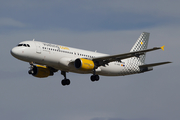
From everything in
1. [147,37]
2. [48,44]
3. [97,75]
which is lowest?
[97,75]

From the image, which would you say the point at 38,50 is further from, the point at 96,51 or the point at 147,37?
the point at 147,37

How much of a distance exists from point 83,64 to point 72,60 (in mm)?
2122

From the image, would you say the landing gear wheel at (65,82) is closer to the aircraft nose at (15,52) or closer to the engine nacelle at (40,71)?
the engine nacelle at (40,71)

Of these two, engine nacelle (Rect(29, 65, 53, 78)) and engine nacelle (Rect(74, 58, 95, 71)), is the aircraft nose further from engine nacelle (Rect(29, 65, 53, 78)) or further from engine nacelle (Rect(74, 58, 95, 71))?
engine nacelle (Rect(74, 58, 95, 71))

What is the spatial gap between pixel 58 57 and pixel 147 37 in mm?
23064

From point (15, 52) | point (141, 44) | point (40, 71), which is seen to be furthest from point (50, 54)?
point (141, 44)

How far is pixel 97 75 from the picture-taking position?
178 feet

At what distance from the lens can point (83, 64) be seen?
50.5 metres

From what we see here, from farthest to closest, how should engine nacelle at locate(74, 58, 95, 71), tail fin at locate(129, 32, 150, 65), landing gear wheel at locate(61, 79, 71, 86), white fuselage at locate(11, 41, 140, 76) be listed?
tail fin at locate(129, 32, 150, 65) < landing gear wheel at locate(61, 79, 71, 86) < engine nacelle at locate(74, 58, 95, 71) < white fuselage at locate(11, 41, 140, 76)

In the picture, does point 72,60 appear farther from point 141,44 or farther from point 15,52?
point 141,44

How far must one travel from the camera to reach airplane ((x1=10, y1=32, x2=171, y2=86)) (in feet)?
160

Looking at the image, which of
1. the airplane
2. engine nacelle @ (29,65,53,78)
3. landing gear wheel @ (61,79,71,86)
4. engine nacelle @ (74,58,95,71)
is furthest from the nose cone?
landing gear wheel @ (61,79,71,86)

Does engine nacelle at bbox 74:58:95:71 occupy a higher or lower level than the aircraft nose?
lower

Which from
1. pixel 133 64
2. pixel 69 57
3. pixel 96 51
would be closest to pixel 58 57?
pixel 69 57
